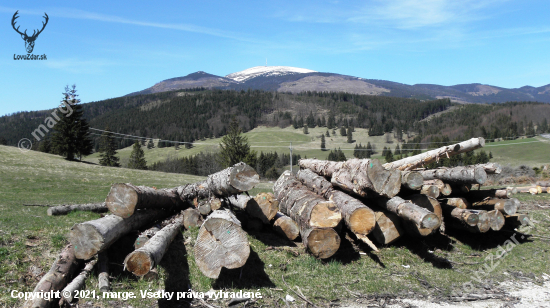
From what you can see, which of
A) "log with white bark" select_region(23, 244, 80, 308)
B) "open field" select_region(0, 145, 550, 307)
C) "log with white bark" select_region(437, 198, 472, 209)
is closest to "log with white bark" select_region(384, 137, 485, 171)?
"log with white bark" select_region(437, 198, 472, 209)

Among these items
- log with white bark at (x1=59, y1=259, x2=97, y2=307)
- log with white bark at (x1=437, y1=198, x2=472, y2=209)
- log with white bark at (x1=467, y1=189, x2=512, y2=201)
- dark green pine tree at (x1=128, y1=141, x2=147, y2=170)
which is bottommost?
dark green pine tree at (x1=128, y1=141, x2=147, y2=170)

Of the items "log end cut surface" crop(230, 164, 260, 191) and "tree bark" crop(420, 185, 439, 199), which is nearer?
"log end cut surface" crop(230, 164, 260, 191)

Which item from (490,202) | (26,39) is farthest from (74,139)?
(490,202)

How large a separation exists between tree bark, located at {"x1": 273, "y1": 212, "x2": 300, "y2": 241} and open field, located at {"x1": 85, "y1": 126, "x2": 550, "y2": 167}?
91.6ft

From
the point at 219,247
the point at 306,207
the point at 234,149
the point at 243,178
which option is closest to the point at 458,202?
the point at 306,207

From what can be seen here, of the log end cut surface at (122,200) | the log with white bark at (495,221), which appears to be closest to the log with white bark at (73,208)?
the log end cut surface at (122,200)

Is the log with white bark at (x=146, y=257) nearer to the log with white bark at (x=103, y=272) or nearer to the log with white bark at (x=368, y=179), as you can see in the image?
the log with white bark at (x=103, y=272)

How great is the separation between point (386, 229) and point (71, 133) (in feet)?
150

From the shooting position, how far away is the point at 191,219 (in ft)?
26.1

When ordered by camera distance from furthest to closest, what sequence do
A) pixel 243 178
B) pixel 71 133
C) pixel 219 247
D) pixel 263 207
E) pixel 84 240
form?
1. pixel 71 133
2. pixel 263 207
3. pixel 243 178
4. pixel 219 247
5. pixel 84 240

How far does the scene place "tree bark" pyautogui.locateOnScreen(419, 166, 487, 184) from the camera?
7410mm

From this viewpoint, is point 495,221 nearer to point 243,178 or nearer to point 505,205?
point 505,205

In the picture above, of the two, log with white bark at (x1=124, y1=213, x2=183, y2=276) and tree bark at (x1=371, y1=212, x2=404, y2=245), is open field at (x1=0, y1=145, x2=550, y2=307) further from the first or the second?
log with white bark at (x1=124, y1=213, x2=183, y2=276)

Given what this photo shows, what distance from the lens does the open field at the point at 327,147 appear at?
49059 millimetres
